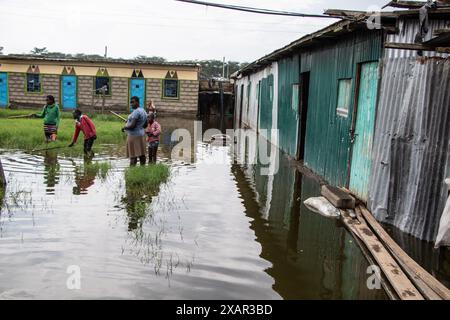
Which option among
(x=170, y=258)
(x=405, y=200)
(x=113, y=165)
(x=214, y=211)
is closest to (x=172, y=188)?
(x=214, y=211)

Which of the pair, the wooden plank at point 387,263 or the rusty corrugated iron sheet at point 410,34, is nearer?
the wooden plank at point 387,263

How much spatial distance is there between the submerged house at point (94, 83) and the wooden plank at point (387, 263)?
82.9ft

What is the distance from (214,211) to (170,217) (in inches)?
32.5

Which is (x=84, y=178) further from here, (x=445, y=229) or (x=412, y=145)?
(x=445, y=229)

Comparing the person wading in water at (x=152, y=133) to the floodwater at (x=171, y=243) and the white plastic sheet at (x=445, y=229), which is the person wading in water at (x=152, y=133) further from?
the white plastic sheet at (x=445, y=229)

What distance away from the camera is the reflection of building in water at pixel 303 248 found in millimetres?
4594

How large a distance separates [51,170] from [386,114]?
7282 millimetres

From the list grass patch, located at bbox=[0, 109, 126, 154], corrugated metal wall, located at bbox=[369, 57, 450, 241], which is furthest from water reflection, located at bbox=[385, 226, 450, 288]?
grass patch, located at bbox=[0, 109, 126, 154]

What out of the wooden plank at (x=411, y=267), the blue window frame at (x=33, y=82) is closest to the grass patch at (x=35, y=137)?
the wooden plank at (x=411, y=267)

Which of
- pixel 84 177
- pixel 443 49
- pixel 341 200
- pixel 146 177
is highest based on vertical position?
pixel 443 49

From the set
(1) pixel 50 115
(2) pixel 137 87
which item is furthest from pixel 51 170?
(2) pixel 137 87

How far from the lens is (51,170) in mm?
10398

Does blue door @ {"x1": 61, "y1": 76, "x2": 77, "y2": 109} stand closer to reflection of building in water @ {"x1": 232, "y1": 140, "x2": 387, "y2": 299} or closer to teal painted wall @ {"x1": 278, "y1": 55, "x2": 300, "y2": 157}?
teal painted wall @ {"x1": 278, "y1": 55, "x2": 300, "y2": 157}
